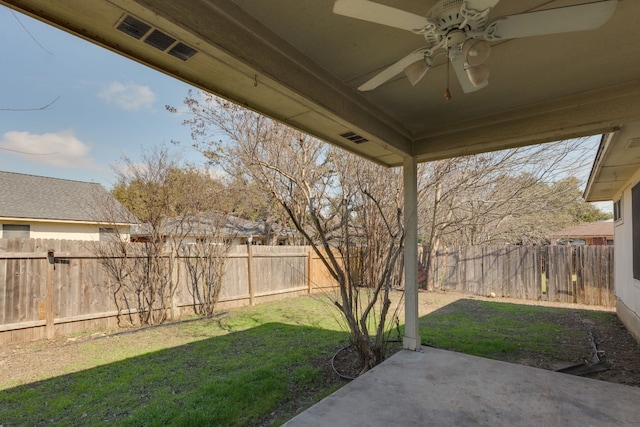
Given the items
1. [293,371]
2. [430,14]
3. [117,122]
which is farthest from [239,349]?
[117,122]

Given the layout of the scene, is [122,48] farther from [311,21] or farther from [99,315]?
[99,315]

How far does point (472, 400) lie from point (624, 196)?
210 inches

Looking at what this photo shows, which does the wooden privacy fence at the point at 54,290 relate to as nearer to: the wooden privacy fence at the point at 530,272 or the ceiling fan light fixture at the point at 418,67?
the ceiling fan light fixture at the point at 418,67

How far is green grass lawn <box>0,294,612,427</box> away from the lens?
8.84ft

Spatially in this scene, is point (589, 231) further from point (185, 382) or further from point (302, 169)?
point (185, 382)

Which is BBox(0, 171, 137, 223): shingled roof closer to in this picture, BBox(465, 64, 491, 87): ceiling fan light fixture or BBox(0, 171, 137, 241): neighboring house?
BBox(0, 171, 137, 241): neighboring house

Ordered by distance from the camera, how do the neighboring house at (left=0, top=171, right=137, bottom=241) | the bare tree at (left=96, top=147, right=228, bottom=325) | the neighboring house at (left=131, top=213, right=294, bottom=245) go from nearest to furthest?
the bare tree at (left=96, top=147, right=228, bottom=325) < the neighboring house at (left=131, top=213, right=294, bottom=245) < the neighboring house at (left=0, top=171, right=137, bottom=241)

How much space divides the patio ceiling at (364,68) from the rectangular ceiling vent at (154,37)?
28 mm

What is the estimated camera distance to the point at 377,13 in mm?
1509

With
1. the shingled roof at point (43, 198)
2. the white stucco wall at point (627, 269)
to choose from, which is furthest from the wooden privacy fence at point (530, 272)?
the shingled roof at point (43, 198)

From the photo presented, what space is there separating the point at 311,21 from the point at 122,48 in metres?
1.07

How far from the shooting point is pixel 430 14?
163 cm

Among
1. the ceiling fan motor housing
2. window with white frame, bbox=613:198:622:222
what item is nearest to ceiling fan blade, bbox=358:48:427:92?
the ceiling fan motor housing

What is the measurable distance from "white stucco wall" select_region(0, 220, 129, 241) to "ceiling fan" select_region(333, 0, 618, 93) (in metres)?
10.5
